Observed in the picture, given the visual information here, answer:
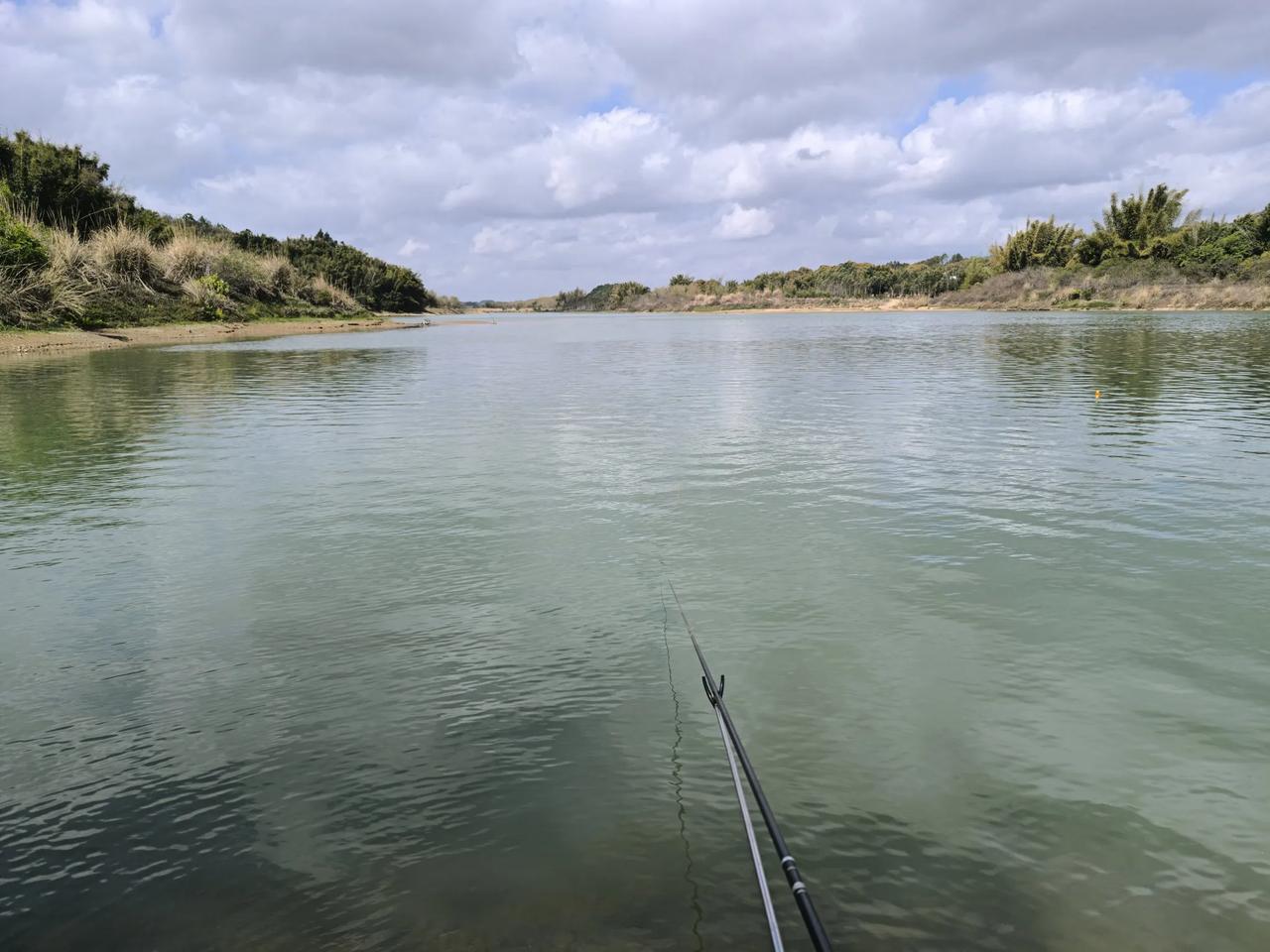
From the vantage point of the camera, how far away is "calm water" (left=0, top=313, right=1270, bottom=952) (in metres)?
3.75

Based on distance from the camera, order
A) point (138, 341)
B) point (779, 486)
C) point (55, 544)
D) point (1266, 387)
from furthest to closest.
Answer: point (138, 341)
point (1266, 387)
point (779, 486)
point (55, 544)

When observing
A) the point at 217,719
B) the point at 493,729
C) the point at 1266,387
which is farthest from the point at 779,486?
the point at 1266,387

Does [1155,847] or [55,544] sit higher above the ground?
[55,544]

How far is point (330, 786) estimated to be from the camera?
4629mm

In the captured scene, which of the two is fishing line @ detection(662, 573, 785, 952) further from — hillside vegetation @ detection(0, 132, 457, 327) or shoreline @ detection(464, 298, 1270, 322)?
shoreline @ detection(464, 298, 1270, 322)

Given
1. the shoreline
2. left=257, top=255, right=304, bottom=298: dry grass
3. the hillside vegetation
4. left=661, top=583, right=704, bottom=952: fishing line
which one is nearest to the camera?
left=661, top=583, right=704, bottom=952: fishing line

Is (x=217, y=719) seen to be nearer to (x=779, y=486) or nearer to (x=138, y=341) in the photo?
(x=779, y=486)

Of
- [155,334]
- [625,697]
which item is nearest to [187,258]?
[155,334]

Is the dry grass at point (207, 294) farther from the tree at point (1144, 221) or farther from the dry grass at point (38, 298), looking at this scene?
the tree at point (1144, 221)

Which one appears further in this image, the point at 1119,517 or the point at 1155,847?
the point at 1119,517

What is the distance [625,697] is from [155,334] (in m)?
47.4

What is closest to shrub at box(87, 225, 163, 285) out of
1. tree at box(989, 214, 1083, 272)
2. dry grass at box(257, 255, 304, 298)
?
dry grass at box(257, 255, 304, 298)

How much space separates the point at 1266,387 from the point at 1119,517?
52.5 ft

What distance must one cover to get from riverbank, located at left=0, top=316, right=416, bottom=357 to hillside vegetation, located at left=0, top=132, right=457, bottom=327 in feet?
2.91
